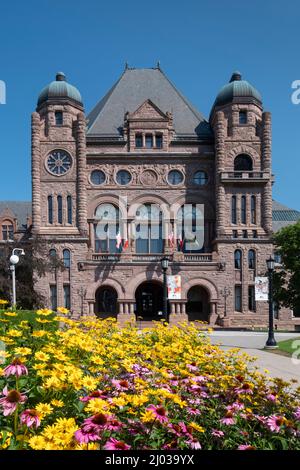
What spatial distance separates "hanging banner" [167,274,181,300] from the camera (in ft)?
130

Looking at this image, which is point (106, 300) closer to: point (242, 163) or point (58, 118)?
point (58, 118)

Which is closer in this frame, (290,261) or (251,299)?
(290,261)

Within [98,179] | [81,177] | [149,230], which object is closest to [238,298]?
[149,230]

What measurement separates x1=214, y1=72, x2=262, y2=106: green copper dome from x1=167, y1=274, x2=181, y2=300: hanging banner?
20857mm

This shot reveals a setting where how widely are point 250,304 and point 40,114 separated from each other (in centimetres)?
3142

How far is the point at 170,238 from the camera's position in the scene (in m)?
41.7

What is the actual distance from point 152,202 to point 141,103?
13169 millimetres

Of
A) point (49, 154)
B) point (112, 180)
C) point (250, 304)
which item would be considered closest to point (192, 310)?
point (250, 304)

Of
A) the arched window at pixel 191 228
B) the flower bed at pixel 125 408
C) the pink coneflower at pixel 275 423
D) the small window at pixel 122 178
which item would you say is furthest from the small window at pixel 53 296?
the pink coneflower at pixel 275 423

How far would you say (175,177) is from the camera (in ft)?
144

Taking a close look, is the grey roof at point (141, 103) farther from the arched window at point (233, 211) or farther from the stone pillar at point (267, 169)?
the arched window at point (233, 211)

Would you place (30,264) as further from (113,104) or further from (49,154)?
(113,104)

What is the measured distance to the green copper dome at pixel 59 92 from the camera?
42.9 meters

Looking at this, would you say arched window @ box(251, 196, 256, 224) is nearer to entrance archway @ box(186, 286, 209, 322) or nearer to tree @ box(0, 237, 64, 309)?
entrance archway @ box(186, 286, 209, 322)
